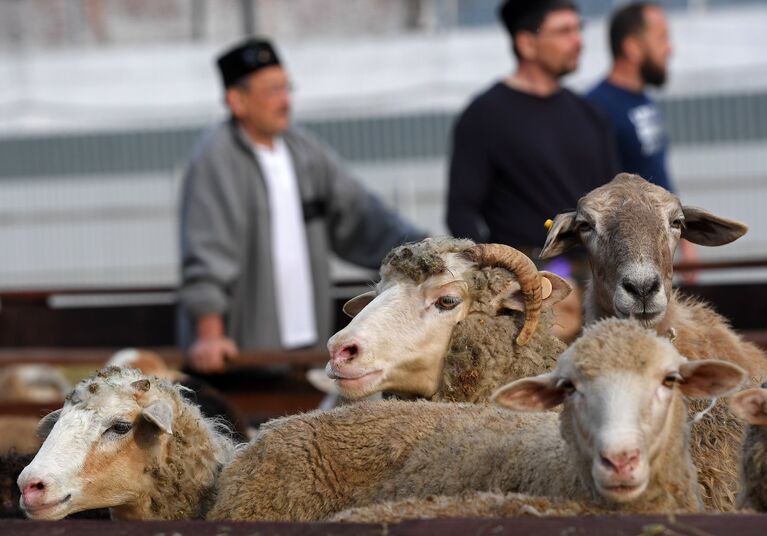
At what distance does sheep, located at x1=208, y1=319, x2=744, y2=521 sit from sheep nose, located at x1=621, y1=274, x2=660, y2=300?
59 cm

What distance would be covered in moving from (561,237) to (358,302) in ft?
2.55

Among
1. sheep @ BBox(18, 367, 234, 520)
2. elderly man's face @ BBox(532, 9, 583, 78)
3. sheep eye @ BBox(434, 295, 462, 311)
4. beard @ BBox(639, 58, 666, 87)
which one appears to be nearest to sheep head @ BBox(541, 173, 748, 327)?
sheep eye @ BBox(434, 295, 462, 311)

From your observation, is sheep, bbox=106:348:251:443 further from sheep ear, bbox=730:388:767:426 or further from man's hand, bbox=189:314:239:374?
sheep ear, bbox=730:388:767:426

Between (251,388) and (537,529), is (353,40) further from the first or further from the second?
(537,529)

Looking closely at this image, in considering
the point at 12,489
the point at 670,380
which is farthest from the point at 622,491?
the point at 12,489

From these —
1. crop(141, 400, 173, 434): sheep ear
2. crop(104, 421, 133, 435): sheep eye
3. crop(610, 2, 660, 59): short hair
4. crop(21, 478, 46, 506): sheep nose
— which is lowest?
crop(21, 478, 46, 506): sheep nose

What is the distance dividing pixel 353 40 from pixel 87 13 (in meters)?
4.40

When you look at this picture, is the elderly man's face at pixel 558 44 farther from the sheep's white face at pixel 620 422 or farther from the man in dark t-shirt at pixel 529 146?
the sheep's white face at pixel 620 422

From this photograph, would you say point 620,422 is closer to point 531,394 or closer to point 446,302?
point 531,394

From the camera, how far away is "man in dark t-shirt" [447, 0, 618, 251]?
7250mm

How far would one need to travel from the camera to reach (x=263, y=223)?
9031 millimetres

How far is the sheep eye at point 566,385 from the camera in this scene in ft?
12.1

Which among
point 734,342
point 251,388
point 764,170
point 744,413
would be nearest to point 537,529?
point 744,413

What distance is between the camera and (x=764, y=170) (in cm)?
1880
